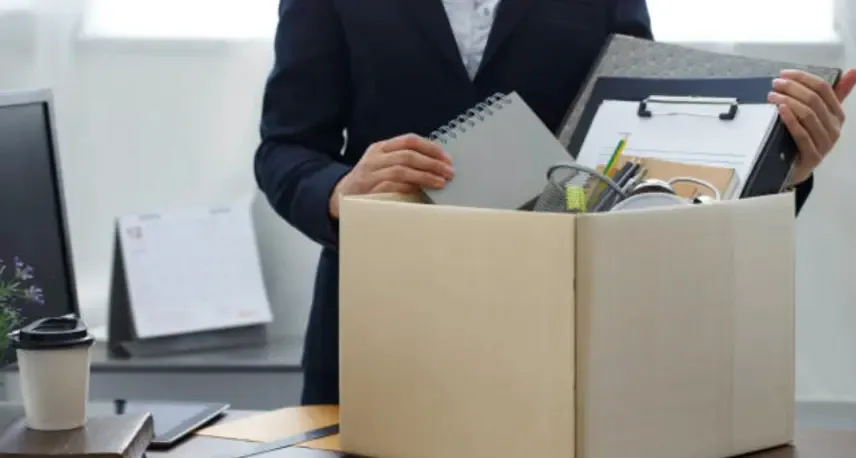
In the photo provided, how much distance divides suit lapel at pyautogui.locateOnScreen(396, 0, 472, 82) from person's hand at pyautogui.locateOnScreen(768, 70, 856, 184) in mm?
396

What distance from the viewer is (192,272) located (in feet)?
7.77

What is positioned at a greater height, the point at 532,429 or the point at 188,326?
the point at 532,429

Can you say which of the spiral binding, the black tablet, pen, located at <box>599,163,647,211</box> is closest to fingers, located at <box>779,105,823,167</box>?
pen, located at <box>599,163,647,211</box>

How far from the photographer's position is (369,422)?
108 centimetres

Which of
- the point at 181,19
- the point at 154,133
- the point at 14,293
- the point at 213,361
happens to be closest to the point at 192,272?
the point at 213,361

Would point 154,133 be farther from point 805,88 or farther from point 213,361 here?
point 805,88

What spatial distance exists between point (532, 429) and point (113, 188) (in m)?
1.67

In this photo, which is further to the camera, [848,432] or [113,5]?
[113,5]

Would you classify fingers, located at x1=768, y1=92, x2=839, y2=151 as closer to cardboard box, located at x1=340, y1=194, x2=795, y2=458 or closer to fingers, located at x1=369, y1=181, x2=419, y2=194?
cardboard box, located at x1=340, y1=194, x2=795, y2=458

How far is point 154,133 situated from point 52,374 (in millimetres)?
1426

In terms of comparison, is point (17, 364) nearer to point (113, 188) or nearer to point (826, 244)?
point (113, 188)

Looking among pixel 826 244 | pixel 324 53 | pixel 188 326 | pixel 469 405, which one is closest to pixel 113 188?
pixel 188 326

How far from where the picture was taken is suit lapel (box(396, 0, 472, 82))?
1382 millimetres

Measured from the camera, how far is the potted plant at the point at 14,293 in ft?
3.60
